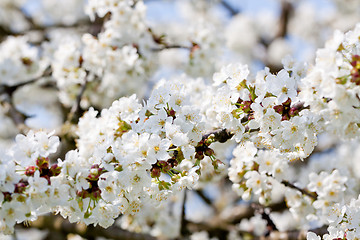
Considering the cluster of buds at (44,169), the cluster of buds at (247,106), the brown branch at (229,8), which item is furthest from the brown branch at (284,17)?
the cluster of buds at (44,169)

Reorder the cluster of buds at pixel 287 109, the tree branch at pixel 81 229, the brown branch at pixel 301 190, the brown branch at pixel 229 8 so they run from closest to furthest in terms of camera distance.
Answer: the cluster of buds at pixel 287 109 → the brown branch at pixel 301 190 → the tree branch at pixel 81 229 → the brown branch at pixel 229 8

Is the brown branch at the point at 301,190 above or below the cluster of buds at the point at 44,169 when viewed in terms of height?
below

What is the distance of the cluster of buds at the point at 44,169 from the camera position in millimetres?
1830

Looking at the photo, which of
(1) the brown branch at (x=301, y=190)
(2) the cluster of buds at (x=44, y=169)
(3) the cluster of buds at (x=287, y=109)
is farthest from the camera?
(1) the brown branch at (x=301, y=190)

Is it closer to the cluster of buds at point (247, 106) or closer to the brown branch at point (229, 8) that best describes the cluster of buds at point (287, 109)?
the cluster of buds at point (247, 106)

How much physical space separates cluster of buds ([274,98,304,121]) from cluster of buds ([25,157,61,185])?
1.13 meters

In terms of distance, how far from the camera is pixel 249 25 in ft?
32.1

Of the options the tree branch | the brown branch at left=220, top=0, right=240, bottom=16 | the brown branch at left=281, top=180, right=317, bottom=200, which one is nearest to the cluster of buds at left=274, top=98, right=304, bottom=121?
the brown branch at left=281, top=180, right=317, bottom=200

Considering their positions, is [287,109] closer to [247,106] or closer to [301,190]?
[247,106]

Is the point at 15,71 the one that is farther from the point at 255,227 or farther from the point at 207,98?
the point at 255,227

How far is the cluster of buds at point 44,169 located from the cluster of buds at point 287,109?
1134mm

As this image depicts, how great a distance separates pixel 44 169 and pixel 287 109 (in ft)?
4.08

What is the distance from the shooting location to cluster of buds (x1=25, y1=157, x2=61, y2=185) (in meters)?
1.83

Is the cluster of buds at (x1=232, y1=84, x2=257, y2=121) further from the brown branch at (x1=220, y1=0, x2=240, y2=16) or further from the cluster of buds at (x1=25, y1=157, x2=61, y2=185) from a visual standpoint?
the brown branch at (x1=220, y1=0, x2=240, y2=16)
